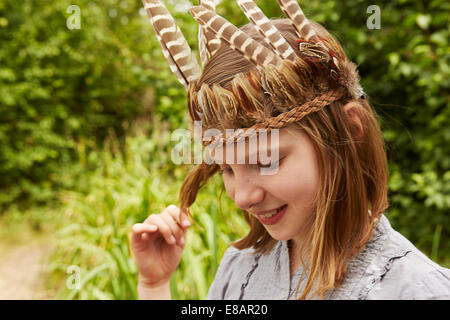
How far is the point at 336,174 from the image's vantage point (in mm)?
886

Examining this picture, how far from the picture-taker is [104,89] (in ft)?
21.4

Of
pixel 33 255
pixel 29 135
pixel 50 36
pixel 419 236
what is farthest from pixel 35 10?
pixel 419 236

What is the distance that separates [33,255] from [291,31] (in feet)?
16.6

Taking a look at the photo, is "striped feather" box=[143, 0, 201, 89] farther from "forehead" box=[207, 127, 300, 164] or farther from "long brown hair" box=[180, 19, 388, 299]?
"forehead" box=[207, 127, 300, 164]

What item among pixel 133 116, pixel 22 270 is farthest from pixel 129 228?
pixel 133 116

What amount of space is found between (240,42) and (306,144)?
0.25m

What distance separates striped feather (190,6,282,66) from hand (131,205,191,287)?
481 mm

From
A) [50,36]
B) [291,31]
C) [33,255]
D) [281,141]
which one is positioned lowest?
[33,255]

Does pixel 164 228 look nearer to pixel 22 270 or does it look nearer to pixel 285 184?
pixel 285 184

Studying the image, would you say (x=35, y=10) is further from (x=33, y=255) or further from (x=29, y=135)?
(x=33, y=255)

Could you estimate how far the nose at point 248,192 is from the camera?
2.86ft

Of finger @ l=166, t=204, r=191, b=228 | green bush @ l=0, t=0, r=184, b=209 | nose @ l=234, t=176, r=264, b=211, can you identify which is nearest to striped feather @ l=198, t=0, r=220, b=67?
nose @ l=234, t=176, r=264, b=211

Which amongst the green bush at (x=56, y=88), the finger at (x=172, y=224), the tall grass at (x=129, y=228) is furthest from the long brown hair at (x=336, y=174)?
the green bush at (x=56, y=88)

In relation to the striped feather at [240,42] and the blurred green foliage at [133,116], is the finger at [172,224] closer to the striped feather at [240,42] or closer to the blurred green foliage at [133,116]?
the striped feather at [240,42]
